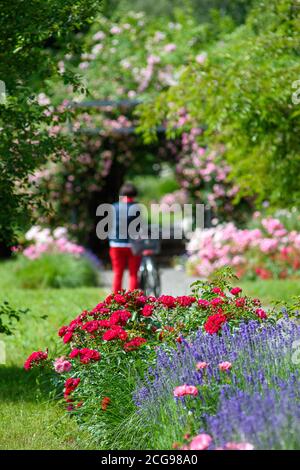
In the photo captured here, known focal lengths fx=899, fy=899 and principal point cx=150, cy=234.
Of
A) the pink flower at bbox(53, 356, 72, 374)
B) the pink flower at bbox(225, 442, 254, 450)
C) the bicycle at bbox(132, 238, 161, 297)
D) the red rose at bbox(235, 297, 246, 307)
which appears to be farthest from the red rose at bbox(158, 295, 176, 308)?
the bicycle at bbox(132, 238, 161, 297)

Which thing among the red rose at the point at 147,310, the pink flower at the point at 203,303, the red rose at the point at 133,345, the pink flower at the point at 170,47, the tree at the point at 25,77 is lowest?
the red rose at the point at 133,345

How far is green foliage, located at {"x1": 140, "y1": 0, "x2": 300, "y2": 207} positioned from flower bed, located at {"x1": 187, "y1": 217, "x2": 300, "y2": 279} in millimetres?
2630

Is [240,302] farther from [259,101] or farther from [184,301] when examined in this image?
[259,101]

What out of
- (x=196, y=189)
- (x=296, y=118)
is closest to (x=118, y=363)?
(x=296, y=118)

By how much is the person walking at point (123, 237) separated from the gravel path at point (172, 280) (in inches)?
73.5

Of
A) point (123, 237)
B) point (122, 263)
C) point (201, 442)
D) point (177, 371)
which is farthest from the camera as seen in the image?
point (122, 263)

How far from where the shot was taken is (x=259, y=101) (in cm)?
870

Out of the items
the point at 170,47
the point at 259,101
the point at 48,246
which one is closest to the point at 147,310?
the point at 259,101

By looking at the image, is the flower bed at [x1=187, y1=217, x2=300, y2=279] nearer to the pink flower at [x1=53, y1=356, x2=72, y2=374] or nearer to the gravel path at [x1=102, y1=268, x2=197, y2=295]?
the gravel path at [x1=102, y1=268, x2=197, y2=295]

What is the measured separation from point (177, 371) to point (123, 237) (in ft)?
18.0

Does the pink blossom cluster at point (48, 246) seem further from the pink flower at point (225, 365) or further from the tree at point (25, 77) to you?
the pink flower at point (225, 365)

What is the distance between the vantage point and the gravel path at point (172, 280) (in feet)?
42.2

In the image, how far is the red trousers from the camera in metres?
10.3

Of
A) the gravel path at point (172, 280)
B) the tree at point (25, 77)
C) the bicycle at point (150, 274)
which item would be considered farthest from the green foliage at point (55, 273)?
the tree at point (25, 77)
